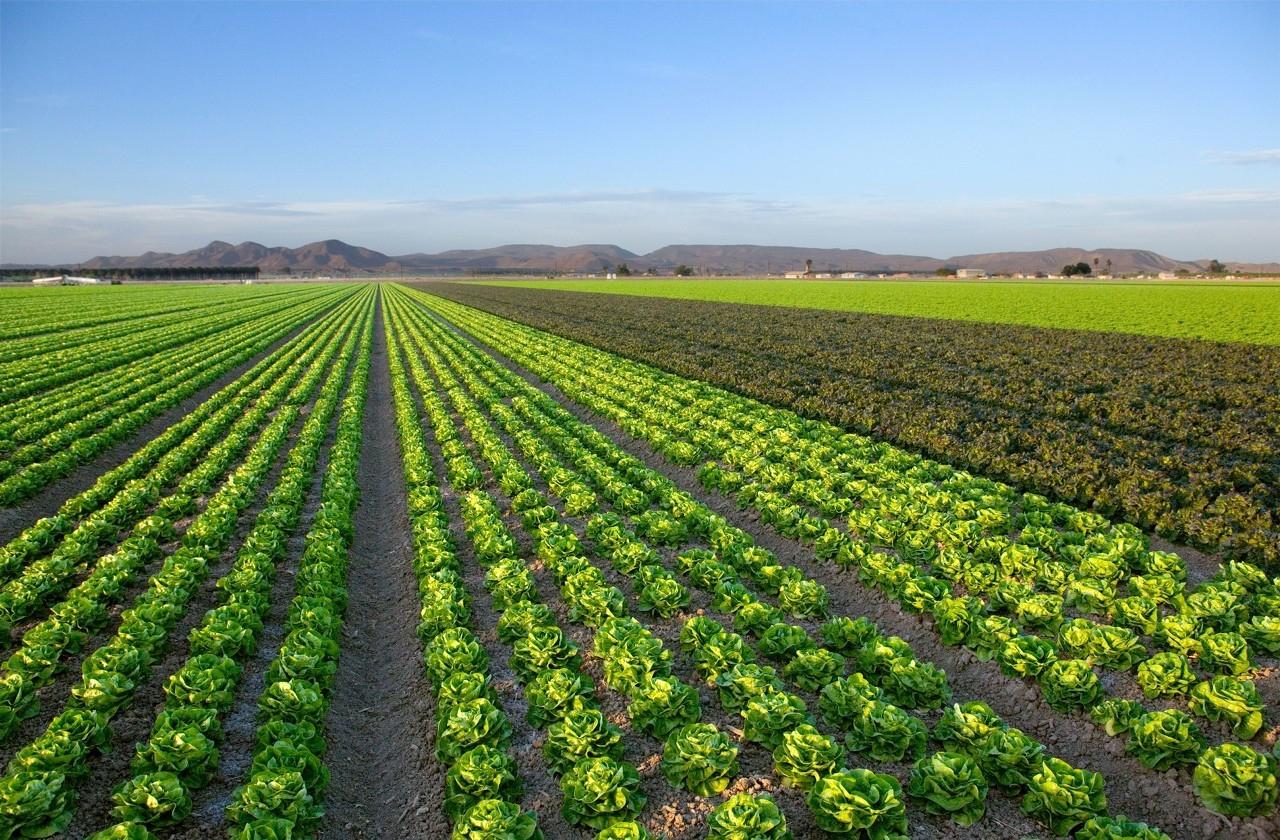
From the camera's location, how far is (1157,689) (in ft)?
22.4

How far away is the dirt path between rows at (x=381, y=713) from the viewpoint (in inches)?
238

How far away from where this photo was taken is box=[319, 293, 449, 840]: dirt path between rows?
6.05 metres

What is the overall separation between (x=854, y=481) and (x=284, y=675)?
9946mm

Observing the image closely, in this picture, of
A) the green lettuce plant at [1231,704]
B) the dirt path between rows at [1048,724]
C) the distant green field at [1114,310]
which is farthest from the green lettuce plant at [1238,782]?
the distant green field at [1114,310]

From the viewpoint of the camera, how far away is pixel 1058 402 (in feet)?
66.5

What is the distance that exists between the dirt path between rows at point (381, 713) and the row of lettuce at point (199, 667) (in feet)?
1.38

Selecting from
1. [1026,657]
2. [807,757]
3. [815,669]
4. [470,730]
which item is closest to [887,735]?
[807,757]

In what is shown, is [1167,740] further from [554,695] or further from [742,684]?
[554,695]

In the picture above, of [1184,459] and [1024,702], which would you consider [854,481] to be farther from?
[1184,459]

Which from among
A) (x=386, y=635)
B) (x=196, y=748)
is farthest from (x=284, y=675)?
(x=386, y=635)

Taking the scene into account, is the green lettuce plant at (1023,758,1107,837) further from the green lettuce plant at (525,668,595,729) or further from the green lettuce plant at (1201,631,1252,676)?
the green lettuce plant at (525,668,595,729)

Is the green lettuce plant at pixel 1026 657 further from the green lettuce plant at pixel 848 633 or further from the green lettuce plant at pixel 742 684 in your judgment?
the green lettuce plant at pixel 742 684

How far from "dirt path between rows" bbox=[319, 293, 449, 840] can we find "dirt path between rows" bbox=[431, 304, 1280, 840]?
220 inches

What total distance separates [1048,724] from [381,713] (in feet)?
23.2
